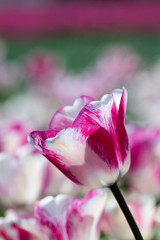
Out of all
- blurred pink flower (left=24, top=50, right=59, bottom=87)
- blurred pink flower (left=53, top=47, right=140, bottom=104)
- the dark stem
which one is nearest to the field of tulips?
the dark stem

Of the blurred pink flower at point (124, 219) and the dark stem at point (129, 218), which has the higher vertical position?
the dark stem at point (129, 218)

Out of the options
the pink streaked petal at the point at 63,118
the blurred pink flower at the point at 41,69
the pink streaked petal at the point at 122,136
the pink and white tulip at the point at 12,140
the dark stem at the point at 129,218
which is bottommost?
the blurred pink flower at the point at 41,69

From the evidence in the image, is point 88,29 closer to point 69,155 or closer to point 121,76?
point 121,76

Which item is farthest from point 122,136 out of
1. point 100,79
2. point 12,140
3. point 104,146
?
point 100,79

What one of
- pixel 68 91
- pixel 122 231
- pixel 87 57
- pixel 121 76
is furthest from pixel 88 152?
pixel 87 57

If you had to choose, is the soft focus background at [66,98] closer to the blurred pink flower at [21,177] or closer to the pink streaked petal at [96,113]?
the blurred pink flower at [21,177]

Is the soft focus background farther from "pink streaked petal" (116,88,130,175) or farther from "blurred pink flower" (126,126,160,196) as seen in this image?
"pink streaked petal" (116,88,130,175)

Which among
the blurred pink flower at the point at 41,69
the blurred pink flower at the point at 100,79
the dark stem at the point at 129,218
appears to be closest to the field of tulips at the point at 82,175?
the dark stem at the point at 129,218

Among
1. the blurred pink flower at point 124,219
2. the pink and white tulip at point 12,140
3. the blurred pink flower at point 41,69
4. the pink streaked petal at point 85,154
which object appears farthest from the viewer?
the blurred pink flower at point 41,69

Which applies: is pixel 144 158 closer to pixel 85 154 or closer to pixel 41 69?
pixel 85 154
